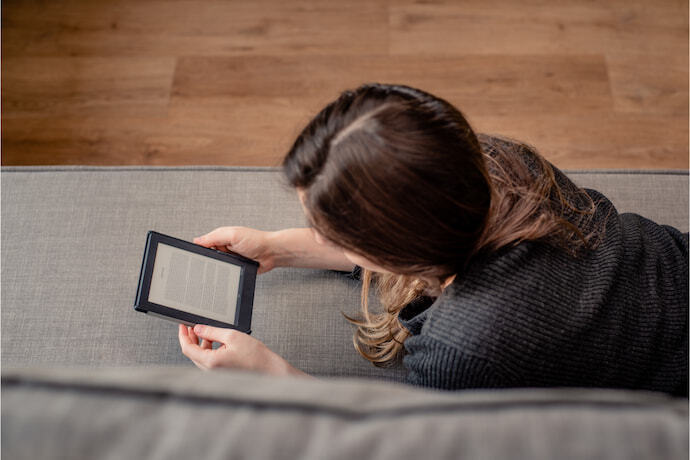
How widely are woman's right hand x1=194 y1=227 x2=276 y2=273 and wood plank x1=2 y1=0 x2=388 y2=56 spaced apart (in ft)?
2.70

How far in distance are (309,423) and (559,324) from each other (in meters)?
0.38

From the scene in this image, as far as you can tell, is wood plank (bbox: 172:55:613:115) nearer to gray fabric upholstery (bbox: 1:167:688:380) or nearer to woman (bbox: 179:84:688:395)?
gray fabric upholstery (bbox: 1:167:688:380)

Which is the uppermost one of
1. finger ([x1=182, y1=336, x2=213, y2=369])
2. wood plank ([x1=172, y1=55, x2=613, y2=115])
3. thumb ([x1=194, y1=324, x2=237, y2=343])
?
wood plank ([x1=172, y1=55, x2=613, y2=115])

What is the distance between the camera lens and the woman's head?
0.58 metres

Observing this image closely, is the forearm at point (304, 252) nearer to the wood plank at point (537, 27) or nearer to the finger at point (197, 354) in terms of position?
the finger at point (197, 354)

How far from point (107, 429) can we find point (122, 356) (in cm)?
49

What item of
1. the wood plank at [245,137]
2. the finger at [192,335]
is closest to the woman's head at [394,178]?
the finger at [192,335]

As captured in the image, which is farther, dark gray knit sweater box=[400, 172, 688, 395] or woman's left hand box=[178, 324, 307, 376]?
woman's left hand box=[178, 324, 307, 376]

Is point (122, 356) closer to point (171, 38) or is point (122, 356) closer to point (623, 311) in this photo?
point (623, 311)

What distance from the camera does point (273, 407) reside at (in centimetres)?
43

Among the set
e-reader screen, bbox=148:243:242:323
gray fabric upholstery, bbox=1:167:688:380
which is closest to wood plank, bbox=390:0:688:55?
gray fabric upholstery, bbox=1:167:688:380

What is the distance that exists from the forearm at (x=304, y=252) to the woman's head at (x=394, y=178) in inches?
10.1

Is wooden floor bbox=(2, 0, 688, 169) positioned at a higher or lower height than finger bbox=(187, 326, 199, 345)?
higher

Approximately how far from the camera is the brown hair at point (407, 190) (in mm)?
583
